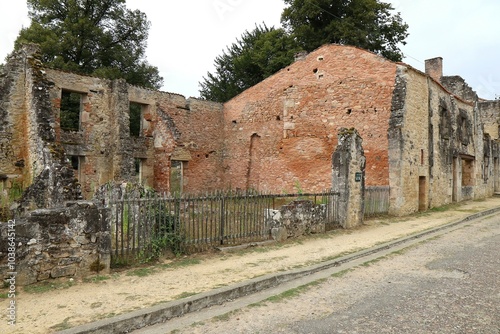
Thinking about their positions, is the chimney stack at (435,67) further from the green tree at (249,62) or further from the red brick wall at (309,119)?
the red brick wall at (309,119)

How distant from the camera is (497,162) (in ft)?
92.6

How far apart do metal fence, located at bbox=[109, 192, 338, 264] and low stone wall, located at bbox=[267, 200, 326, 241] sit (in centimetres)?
20

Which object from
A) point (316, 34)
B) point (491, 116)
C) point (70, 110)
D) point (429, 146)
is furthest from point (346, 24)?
point (70, 110)

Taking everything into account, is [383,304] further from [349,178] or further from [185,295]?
[349,178]

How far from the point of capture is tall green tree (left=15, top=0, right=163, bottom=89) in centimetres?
2400

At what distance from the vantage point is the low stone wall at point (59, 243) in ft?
17.8

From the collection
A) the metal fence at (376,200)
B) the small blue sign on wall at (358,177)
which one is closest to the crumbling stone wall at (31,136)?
the small blue sign on wall at (358,177)

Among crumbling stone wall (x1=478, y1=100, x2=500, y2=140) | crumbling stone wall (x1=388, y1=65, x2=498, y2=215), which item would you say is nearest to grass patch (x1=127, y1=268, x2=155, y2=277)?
crumbling stone wall (x1=388, y1=65, x2=498, y2=215)

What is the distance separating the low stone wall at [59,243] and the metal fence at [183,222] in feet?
1.27

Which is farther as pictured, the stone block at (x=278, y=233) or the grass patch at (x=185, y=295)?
the stone block at (x=278, y=233)

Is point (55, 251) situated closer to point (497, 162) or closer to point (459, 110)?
point (459, 110)

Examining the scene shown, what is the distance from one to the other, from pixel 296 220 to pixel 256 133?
11.5 m

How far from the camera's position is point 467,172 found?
2306 centimetres

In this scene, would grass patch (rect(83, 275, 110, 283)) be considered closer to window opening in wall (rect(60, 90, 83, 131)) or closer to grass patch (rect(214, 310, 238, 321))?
grass patch (rect(214, 310, 238, 321))
